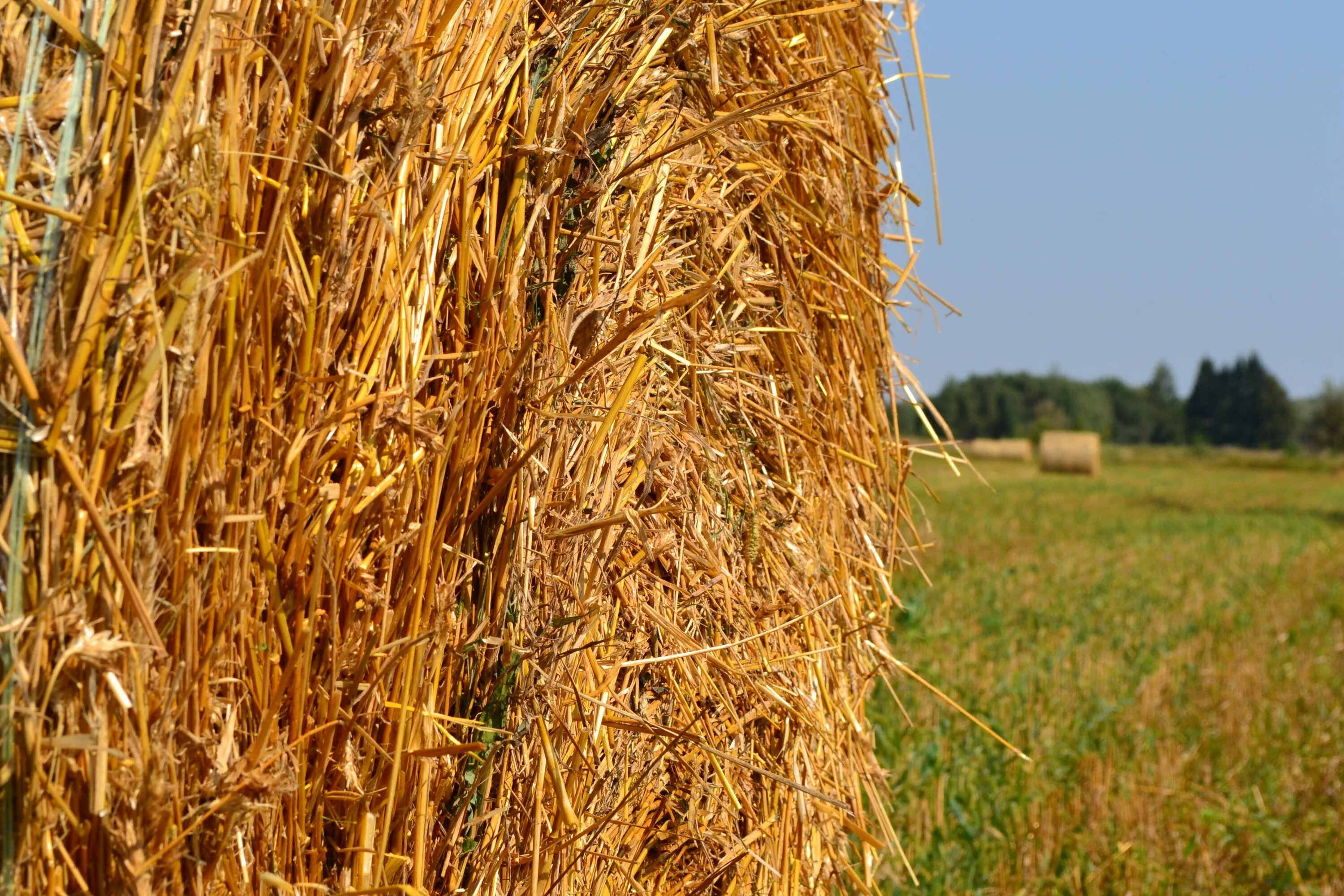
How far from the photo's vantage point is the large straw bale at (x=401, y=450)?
1224 millimetres

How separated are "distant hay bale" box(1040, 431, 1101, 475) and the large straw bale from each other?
86.4 ft

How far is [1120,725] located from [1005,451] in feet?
99.9

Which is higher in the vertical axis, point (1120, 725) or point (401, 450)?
point (401, 450)

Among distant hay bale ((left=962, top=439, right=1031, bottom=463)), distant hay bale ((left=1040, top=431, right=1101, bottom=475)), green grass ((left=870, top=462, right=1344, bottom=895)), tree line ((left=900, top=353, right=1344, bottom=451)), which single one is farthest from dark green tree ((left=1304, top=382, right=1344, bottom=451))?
green grass ((left=870, top=462, right=1344, bottom=895))

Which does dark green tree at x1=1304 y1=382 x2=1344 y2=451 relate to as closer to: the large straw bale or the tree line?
the tree line

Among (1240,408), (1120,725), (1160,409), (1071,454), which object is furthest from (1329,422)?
(1120,725)

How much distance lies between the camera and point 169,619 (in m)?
1.29

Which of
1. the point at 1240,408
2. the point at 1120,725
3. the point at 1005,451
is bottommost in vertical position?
the point at 1120,725

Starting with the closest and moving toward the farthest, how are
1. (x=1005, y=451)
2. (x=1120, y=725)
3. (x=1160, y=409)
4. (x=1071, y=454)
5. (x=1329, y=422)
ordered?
(x=1120, y=725) < (x=1071, y=454) < (x=1005, y=451) < (x=1329, y=422) < (x=1160, y=409)

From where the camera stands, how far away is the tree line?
232 ft

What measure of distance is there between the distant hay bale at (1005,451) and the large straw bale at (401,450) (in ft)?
108

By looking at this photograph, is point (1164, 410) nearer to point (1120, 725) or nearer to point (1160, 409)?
point (1160, 409)

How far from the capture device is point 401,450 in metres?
1.50

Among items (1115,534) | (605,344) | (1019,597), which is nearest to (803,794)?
(605,344)
